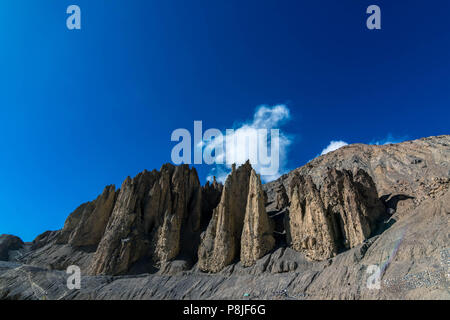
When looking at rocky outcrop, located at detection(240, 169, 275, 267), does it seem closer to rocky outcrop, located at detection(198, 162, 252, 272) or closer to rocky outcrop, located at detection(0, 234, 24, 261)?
rocky outcrop, located at detection(198, 162, 252, 272)

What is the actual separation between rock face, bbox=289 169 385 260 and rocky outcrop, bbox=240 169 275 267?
14.6 ft

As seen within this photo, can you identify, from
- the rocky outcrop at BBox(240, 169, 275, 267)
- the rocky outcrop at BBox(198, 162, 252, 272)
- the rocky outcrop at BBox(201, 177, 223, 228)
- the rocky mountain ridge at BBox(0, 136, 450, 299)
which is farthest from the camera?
the rocky outcrop at BBox(201, 177, 223, 228)

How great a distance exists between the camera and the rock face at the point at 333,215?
120 feet

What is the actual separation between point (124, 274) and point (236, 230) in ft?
75.9

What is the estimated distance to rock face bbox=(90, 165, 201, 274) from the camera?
46156mm

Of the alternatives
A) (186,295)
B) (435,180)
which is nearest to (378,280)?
(435,180)

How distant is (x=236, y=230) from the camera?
1831 inches

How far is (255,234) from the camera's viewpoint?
41.8 m

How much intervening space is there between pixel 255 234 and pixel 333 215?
14.2 meters

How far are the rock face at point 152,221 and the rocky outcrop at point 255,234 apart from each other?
13.2 meters

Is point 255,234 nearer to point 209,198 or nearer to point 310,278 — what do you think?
point 310,278

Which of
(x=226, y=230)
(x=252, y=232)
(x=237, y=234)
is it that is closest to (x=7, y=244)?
(x=226, y=230)

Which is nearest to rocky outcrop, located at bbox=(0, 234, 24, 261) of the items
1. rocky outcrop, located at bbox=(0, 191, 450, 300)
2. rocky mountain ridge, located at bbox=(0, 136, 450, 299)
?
rocky mountain ridge, located at bbox=(0, 136, 450, 299)

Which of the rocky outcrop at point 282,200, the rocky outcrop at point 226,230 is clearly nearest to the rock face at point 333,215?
the rocky outcrop at point 282,200
